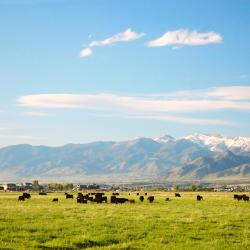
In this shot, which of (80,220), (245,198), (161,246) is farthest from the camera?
(245,198)

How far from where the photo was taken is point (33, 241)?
1012 inches

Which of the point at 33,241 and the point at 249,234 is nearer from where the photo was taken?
the point at 33,241

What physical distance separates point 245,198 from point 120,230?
4292 centimetres

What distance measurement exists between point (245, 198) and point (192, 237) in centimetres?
4313

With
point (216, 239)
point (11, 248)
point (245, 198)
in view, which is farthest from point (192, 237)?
point (245, 198)

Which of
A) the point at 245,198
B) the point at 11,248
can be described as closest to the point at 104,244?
the point at 11,248

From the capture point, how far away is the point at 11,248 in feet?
77.9

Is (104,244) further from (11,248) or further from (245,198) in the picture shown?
(245,198)

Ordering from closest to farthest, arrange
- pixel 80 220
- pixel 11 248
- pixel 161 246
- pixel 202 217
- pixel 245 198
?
1. pixel 11 248
2. pixel 161 246
3. pixel 80 220
4. pixel 202 217
5. pixel 245 198

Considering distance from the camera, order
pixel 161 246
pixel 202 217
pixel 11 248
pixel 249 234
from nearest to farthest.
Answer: pixel 11 248 → pixel 161 246 → pixel 249 234 → pixel 202 217

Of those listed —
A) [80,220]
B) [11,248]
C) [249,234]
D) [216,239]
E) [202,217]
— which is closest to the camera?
[11,248]

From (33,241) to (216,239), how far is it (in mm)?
9822

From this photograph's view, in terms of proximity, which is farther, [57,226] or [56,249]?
→ [57,226]

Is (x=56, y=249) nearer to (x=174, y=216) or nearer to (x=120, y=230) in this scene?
(x=120, y=230)
